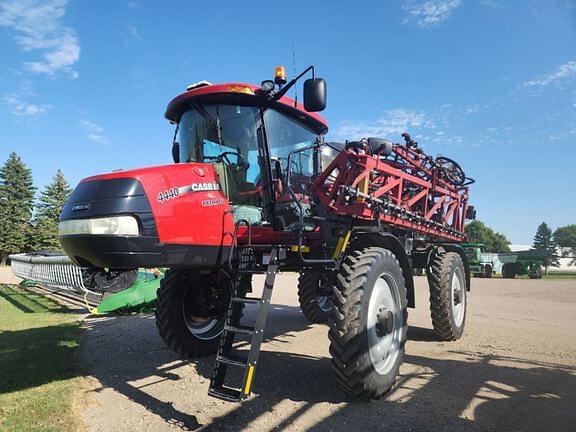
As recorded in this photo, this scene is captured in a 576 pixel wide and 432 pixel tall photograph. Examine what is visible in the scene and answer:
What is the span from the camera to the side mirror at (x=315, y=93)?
387 cm

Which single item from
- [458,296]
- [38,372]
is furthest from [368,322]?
[38,372]

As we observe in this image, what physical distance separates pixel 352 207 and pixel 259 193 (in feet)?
3.32

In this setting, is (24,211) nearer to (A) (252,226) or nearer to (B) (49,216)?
(B) (49,216)

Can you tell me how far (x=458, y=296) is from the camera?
6.94 m

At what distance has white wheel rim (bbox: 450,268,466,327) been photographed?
6703mm

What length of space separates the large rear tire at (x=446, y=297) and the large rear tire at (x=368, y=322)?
186 centimetres

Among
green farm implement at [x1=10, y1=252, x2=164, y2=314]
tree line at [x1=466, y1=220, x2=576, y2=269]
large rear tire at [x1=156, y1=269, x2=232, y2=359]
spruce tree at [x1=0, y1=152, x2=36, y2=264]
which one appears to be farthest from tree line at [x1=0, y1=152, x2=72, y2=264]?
tree line at [x1=466, y1=220, x2=576, y2=269]

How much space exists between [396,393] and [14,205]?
5503cm

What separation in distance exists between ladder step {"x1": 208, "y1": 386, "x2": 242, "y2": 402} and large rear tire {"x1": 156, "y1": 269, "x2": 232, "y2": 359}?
1842 millimetres

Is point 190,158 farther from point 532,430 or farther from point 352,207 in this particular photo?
point 532,430

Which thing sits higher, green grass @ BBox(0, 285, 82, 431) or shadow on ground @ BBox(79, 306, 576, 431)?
shadow on ground @ BBox(79, 306, 576, 431)

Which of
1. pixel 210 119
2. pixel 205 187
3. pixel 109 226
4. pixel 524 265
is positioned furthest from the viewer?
pixel 524 265

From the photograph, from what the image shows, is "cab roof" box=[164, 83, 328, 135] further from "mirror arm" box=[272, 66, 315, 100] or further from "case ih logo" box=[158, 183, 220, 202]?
"case ih logo" box=[158, 183, 220, 202]

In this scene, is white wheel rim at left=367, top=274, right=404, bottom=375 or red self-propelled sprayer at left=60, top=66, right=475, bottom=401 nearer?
red self-propelled sprayer at left=60, top=66, right=475, bottom=401
